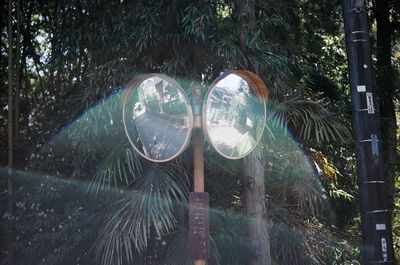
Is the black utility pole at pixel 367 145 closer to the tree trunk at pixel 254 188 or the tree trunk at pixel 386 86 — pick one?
the tree trunk at pixel 254 188

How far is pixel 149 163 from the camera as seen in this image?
21.3 feet

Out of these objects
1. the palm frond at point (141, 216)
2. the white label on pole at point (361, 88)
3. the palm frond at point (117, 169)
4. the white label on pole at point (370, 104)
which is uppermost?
the white label on pole at point (361, 88)

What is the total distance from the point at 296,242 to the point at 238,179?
1.06 metres

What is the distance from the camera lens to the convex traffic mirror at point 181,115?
4379mm

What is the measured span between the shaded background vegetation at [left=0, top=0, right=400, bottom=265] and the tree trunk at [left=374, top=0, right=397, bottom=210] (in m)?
1.94

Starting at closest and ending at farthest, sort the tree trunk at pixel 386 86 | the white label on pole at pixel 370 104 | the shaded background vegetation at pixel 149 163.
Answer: the white label on pole at pixel 370 104 < the shaded background vegetation at pixel 149 163 < the tree trunk at pixel 386 86

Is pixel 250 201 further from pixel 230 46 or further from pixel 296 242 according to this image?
pixel 230 46

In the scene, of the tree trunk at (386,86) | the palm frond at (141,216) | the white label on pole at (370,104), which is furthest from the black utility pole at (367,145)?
the tree trunk at (386,86)

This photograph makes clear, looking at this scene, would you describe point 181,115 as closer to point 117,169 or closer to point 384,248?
point 384,248

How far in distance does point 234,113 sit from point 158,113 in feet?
1.99

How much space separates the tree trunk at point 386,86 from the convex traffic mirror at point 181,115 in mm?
6027

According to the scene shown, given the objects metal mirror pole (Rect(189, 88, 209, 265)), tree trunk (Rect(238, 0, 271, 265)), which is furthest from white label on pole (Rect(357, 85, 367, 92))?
tree trunk (Rect(238, 0, 271, 265))

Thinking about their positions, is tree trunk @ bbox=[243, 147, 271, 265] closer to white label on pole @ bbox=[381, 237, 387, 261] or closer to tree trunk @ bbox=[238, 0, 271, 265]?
tree trunk @ bbox=[238, 0, 271, 265]

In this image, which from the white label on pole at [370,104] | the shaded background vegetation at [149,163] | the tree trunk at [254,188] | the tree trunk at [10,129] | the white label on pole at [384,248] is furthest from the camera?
the tree trunk at [10,129]
